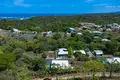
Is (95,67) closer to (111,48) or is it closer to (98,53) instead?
(98,53)

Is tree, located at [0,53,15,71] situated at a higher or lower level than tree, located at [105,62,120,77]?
higher

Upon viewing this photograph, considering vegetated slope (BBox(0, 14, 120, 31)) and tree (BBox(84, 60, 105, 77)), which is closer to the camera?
tree (BBox(84, 60, 105, 77))

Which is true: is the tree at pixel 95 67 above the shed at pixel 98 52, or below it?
above

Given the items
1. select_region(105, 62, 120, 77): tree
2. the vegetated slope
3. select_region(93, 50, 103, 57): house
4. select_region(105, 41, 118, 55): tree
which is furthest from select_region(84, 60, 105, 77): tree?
the vegetated slope

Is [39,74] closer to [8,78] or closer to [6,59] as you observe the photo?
[6,59]

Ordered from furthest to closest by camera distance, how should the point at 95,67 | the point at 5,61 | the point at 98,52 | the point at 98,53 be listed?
the point at 98,52, the point at 98,53, the point at 5,61, the point at 95,67

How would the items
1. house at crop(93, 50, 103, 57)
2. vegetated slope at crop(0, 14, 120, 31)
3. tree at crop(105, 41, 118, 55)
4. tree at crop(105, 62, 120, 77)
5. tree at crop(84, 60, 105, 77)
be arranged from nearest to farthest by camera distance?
tree at crop(84, 60, 105, 77) → tree at crop(105, 62, 120, 77) → house at crop(93, 50, 103, 57) → tree at crop(105, 41, 118, 55) → vegetated slope at crop(0, 14, 120, 31)

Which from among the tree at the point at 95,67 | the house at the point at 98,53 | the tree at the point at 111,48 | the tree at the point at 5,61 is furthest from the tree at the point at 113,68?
the tree at the point at 5,61

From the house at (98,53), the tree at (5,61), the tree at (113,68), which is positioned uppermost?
the tree at (5,61)

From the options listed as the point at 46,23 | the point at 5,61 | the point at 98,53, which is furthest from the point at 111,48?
the point at 46,23

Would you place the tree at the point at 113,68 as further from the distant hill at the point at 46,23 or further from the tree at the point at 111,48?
the distant hill at the point at 46,23

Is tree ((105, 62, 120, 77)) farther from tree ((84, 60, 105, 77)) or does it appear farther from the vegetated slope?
the vegetated slope

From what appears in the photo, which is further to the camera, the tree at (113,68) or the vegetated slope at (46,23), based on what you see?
the vegetated slope at (46,23)
